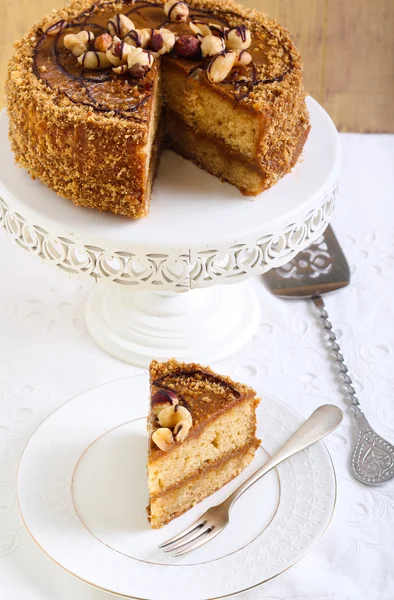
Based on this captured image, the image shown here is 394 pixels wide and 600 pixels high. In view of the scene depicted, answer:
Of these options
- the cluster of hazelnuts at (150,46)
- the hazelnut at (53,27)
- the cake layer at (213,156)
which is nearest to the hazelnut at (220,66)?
the cluster of hazelnuts at (150,46)

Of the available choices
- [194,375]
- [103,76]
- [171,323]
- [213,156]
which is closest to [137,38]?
[103,76]

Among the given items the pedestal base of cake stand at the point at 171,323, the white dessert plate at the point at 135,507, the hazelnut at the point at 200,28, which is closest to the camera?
the white dessert plate at the point at 135,507

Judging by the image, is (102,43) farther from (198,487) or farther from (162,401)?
(198,487)

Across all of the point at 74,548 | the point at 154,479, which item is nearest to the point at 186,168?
the point at 154,479

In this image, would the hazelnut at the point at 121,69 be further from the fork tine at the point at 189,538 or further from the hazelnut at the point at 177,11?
the fork tine at the point at 189,538

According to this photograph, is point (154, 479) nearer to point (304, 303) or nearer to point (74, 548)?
point (74, 548)

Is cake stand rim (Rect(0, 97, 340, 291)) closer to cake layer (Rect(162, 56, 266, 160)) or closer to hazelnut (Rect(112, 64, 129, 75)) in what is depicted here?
cake layer (Rect(162, 56, 266, 160))
